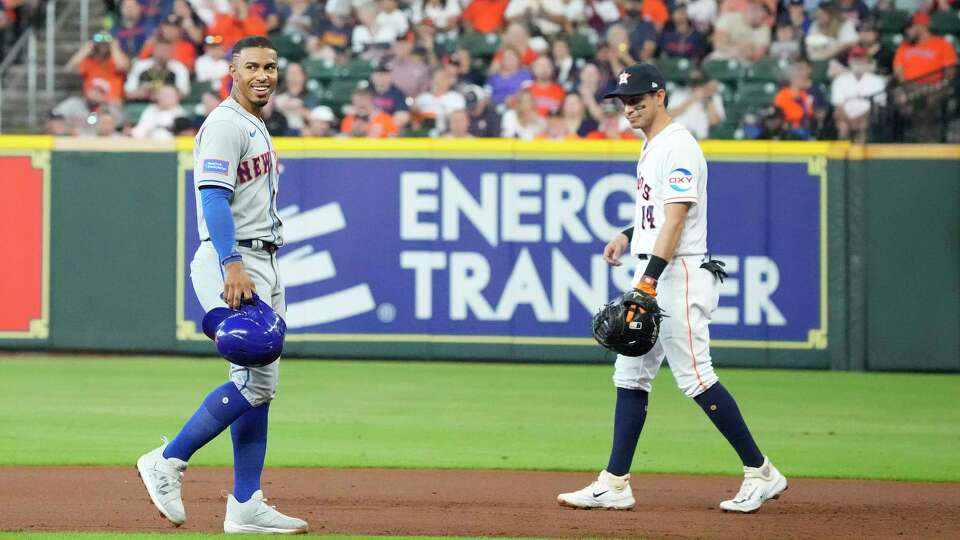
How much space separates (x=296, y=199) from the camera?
12578mm

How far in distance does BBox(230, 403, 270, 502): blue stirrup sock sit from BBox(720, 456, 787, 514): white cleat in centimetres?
Answer: 206

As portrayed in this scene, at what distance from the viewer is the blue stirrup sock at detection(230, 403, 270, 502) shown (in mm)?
5879

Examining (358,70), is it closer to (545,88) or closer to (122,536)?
(545,88)

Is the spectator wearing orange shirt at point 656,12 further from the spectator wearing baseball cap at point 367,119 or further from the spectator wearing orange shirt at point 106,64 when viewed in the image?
the spectator wearing orange shirt at point 106,64

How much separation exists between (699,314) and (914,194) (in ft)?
20.2

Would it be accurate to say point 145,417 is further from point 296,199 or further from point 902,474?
point 902,474

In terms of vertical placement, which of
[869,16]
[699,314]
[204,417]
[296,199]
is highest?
[869,16]

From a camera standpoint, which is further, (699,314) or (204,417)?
(699,314)

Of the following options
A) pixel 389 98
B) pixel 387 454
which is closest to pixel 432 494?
pixel 387 454

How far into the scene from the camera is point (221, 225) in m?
5.55

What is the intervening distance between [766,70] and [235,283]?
10233 mm

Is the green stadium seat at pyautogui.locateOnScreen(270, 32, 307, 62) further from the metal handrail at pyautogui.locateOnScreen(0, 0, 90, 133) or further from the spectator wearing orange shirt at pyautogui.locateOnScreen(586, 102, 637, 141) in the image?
the spectator wearing orange shirt at pyautogui.locateOnScreen(586, 102, 637, 141)

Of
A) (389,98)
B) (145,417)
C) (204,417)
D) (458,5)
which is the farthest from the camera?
(458,5)

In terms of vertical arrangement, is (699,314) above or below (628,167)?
below
